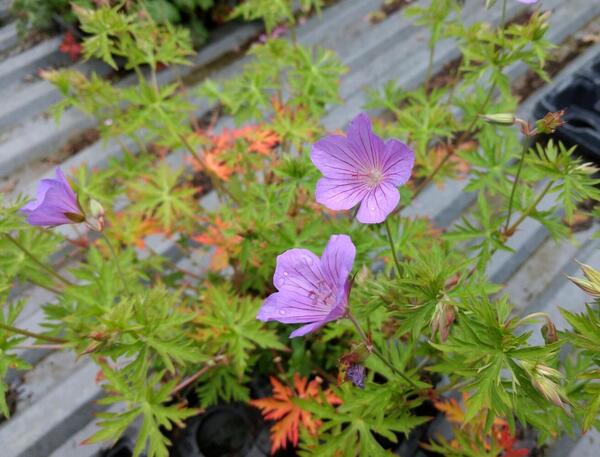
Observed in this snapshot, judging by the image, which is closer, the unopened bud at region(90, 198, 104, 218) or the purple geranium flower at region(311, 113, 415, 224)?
the purple geranium flower at region(311, 113, 415, 224)

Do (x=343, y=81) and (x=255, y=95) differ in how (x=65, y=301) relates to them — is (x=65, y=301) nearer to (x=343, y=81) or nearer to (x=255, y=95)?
(x=255, y=95)

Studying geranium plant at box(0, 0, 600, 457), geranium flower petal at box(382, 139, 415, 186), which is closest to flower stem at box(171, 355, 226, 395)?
geranium plant at box(0, 0, 600, 457)

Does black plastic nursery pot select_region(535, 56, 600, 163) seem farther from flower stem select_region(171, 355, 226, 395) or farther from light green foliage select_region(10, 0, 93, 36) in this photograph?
light green foliage select_region(10, 0, 93, 36)

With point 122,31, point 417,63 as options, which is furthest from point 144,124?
point 417,63

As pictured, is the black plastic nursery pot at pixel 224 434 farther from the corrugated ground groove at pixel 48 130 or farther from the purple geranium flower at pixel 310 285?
the corrugated ground groove at pixel 48 130

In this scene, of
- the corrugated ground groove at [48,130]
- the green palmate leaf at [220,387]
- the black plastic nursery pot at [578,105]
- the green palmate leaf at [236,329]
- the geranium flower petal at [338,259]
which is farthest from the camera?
the corrugated ground groove at [48,130]

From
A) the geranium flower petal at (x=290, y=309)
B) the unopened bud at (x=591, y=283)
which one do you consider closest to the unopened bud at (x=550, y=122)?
the unopened bud at (x=591, y=283)
